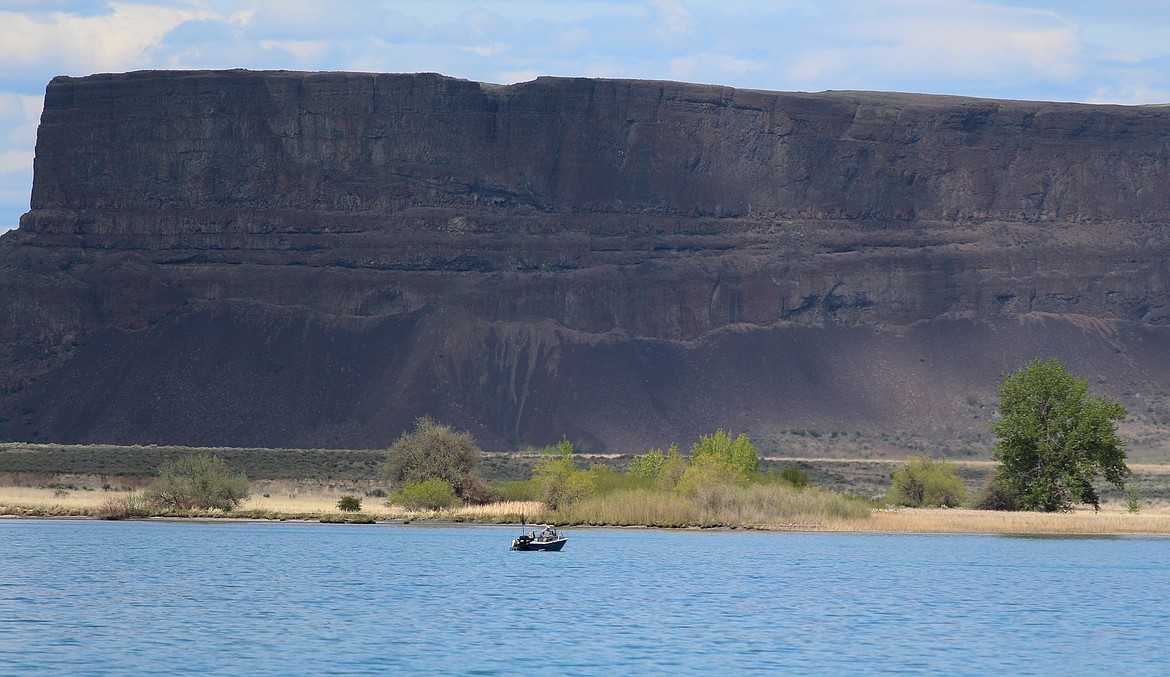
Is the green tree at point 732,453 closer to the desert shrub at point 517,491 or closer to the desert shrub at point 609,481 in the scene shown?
the desert shrub at point 609,481

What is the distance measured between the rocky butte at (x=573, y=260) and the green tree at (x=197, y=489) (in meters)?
45.5

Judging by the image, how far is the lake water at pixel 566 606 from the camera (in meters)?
31.4

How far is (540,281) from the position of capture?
135 metres

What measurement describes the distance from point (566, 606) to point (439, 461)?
3212 cm

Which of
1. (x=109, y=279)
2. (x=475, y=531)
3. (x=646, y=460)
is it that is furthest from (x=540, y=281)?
(x=475, y=531)

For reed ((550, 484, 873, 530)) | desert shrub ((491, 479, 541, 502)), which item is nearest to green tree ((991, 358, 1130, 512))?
reed ((550, 484, 873, 530))

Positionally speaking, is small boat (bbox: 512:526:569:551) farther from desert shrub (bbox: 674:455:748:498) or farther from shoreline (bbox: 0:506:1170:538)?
desert shrub (bbox: 674:455:748:498)

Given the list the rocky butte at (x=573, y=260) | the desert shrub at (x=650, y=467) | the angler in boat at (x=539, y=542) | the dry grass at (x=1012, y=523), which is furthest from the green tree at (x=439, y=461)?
the rocky butte at (x=573, y=260)

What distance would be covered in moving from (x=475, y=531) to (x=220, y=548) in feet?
42.0

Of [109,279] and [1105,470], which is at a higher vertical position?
[109,279]

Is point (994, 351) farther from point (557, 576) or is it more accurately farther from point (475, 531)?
point (557, 576)

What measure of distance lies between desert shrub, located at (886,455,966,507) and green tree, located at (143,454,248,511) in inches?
1130

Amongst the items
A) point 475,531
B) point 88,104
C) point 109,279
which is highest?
point 88,104

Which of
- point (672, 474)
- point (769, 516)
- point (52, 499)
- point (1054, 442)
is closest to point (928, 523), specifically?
point (769, 516)
